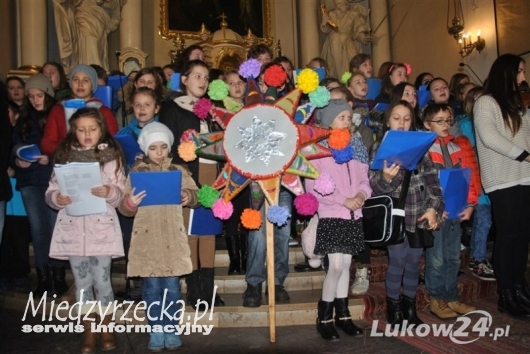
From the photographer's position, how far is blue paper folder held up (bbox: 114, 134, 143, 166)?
3.73 meters

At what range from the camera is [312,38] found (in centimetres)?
1206

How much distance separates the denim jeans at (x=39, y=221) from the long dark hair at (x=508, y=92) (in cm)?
361

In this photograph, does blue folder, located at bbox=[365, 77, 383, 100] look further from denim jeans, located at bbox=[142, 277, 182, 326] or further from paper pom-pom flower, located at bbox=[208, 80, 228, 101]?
denim jeans, located at bbox=[142, 277, 182, 326]

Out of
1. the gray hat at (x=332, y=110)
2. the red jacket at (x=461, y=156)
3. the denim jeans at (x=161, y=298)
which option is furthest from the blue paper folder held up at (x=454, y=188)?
the denim jeans at (x=161, y=298)

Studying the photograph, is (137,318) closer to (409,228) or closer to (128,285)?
(128,285)

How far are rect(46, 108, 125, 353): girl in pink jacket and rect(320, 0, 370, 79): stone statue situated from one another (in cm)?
863

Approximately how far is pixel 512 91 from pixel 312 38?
28.0 feet

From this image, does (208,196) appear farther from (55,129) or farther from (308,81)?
(55,129)

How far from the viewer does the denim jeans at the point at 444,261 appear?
12.7 ft

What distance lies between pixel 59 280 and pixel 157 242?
4.70ft

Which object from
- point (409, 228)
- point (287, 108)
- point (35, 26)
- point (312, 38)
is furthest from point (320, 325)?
point (312, 38)

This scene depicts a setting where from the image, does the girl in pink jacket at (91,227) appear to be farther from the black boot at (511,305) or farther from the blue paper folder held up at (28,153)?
the black boot at (511,305)

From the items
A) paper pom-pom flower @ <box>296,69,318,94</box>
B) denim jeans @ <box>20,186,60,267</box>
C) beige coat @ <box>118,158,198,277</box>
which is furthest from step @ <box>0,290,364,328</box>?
paper pom-pom flower @ <box>296,69,318,94</box>

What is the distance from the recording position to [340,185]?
346 cm
